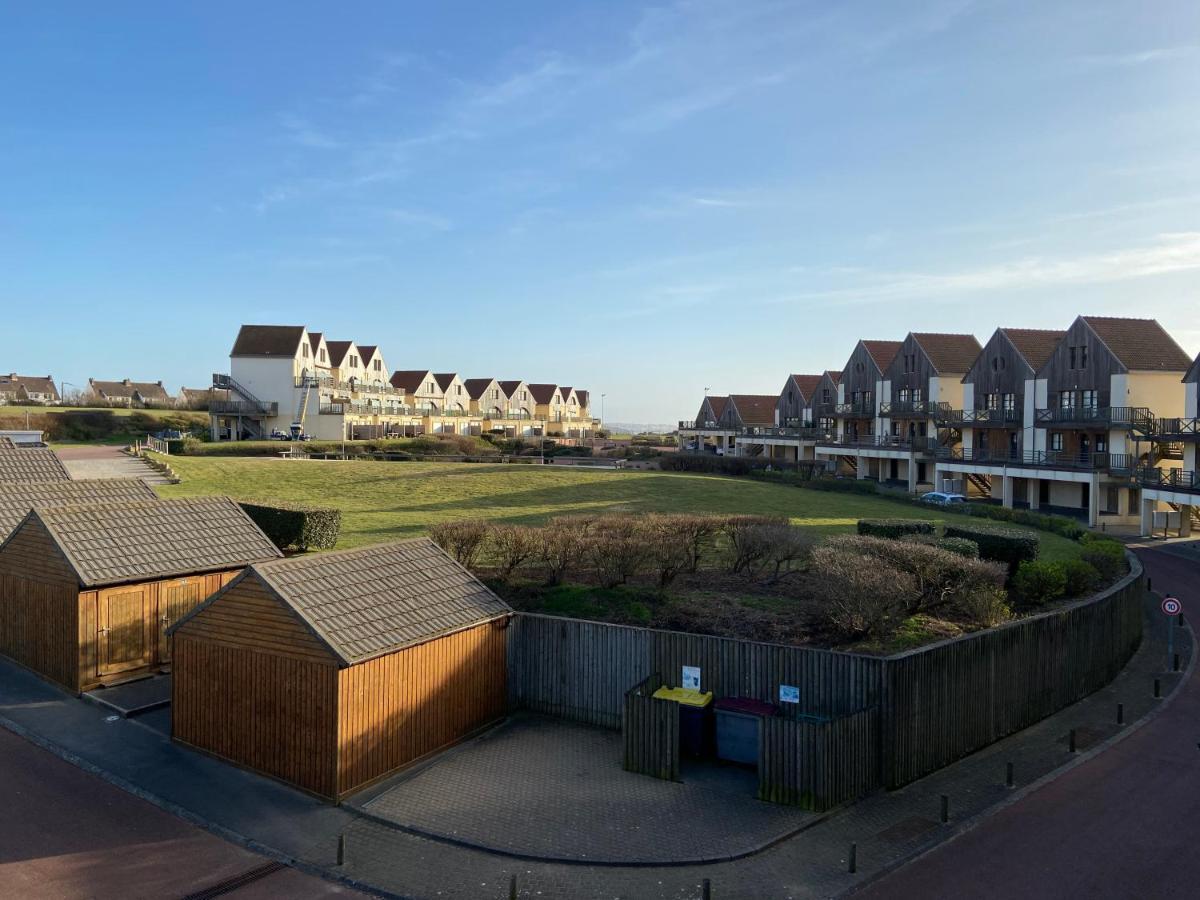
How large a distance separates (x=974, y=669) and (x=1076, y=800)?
2.30m

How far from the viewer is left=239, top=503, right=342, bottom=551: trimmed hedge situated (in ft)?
78.4

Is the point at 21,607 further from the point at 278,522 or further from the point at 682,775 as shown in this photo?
the point at 682,775

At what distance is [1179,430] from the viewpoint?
38.0 metres

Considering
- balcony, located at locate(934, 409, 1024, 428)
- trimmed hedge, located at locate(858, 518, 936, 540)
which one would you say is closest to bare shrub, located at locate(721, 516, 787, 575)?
trimmed hedge, located at locate(858, 518, 936, 540)

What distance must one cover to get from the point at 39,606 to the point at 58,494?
5.57 meters

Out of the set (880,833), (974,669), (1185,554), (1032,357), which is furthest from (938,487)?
(880,833)

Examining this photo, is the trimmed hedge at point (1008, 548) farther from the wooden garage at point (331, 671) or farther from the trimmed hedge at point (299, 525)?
the trimmed hedge at point (299, 525)

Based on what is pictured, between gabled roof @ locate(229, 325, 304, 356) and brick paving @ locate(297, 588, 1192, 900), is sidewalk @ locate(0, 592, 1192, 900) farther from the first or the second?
gabled roof @ locate(229, 325, 304, 356)

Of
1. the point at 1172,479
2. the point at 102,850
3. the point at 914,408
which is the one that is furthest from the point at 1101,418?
the point at 102,850

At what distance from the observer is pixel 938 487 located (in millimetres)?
52688

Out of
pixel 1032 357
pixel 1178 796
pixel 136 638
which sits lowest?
pixel 1178 796

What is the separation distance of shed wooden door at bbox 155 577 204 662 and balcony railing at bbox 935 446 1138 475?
41.4 metres

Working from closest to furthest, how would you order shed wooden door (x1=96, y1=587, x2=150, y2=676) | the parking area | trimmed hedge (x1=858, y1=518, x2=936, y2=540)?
1. the parking area
2. shed wooden door (x1=96, y1=587, x2=150, y2=676)
3. trimmed hedge (x1=858, y1=518, x2=936, y2=540)

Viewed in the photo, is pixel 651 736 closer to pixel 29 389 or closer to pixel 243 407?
pixel 243 407
